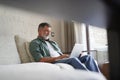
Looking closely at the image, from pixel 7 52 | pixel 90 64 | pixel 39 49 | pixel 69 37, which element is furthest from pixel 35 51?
pixel 69 37

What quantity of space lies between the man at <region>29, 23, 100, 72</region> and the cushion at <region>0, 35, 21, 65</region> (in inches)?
9.6

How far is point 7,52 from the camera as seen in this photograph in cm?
234

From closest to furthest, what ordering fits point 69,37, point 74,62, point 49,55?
point 74,62 → point 49,55 → point 69,37

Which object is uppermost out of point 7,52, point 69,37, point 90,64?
point 69,37

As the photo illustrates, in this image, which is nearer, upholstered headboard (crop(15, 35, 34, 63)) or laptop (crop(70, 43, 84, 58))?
laptop (crop(70, 43, 84, 58))

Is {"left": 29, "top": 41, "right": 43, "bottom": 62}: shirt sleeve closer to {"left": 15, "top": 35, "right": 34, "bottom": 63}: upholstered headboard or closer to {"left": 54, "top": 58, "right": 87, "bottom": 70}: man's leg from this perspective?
{"left": 15, "top": 35, "right": 34, "bottom": 63}: upholstered headboard

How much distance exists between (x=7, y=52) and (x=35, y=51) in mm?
A: 377

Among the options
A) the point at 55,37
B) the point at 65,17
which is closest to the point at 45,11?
the point at 65,17

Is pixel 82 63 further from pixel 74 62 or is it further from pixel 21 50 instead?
pixel 21 50

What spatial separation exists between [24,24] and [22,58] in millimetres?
655

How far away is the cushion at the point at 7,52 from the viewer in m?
2.30

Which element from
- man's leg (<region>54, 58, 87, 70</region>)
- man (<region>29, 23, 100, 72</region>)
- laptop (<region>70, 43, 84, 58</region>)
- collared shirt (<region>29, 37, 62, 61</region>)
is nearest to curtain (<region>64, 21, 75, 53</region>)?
man (<region>29, 23, 100, 72</region>)

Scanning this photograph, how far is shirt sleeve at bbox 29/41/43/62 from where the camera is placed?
211 cm

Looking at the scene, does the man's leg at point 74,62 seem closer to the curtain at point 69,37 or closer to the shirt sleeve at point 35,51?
the shirt sleeve at point 35,51
